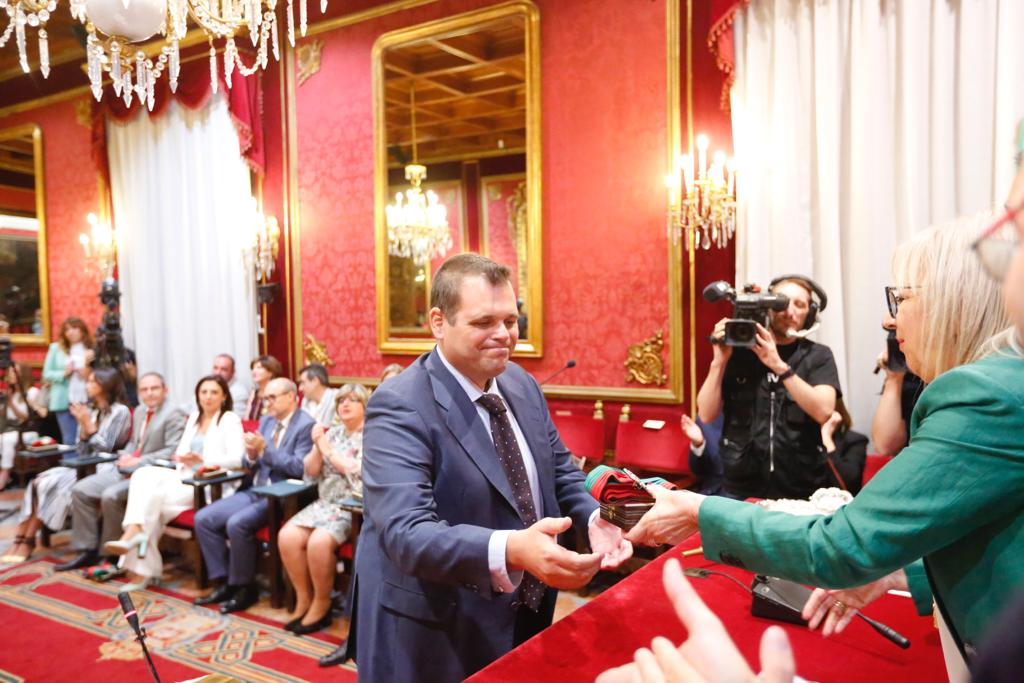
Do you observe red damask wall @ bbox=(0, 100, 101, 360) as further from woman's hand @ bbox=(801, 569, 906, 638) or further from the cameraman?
woman's hand @ bbox=(801, 569, 906, 638)

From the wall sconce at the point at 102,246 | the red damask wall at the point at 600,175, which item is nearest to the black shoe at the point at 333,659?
the red damask wall at the point at 600,175

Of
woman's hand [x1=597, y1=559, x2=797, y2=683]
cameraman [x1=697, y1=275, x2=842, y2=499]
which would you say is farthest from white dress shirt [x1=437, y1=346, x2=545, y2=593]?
cameraman [x1=697, y1=275, x2=842, y2=499]

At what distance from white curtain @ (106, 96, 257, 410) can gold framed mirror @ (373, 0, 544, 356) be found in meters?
1.59

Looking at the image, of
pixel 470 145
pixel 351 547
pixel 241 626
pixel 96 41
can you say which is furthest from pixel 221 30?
pixel 241 626

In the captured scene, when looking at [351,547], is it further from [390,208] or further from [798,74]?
[798,74]

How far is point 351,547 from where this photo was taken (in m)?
3.97

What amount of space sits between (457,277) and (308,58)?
517 centimetres

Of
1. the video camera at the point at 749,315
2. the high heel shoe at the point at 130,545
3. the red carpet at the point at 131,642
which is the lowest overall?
the red carpet at the point at 131,642

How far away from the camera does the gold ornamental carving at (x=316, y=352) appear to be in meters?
6.30

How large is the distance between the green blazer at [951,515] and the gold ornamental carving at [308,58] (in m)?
6.09

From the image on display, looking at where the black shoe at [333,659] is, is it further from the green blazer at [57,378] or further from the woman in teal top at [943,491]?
the green blazer at [57,378]

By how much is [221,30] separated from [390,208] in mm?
2549

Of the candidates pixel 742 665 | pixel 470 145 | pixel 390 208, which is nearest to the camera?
pixel 742 665

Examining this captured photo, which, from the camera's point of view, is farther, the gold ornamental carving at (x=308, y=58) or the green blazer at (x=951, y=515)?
the gold ornamental carving at (x=308, y=58)
